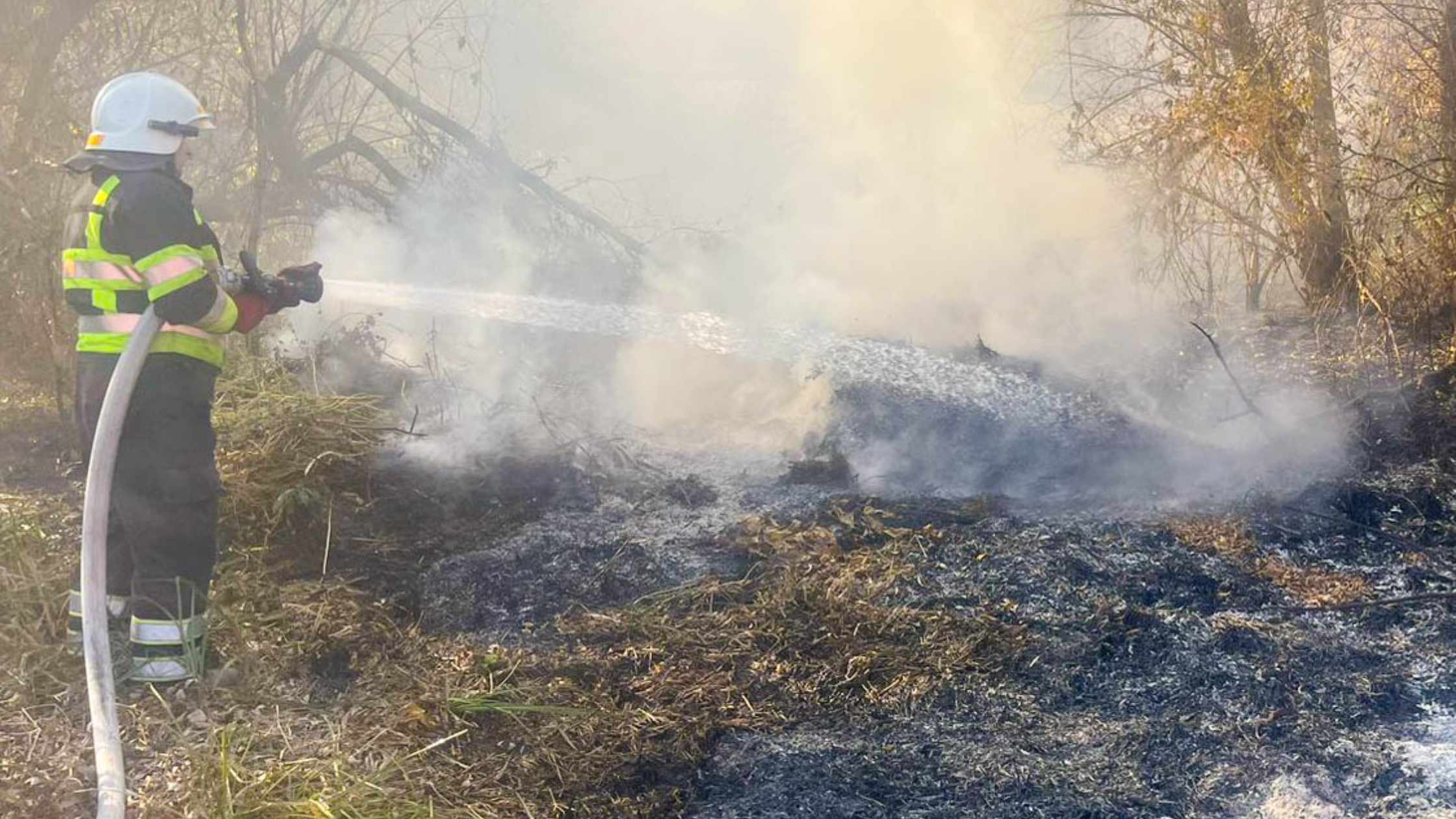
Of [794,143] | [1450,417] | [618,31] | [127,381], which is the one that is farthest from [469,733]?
[618,31]

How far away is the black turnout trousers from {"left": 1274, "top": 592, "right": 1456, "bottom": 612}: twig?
3.94 m

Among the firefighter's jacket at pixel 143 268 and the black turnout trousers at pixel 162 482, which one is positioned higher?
the firefighter's jacket at pixel 143 268

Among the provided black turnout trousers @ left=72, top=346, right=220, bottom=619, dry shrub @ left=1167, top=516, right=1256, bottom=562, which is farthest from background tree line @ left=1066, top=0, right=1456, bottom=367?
black turnout trousers @ left=72, top=346, right=220, bottom=619

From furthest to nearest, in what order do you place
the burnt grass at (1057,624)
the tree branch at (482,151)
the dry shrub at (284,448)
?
the tree branch at (482,151) < the dry shrub at (284,448) < the burnt grass at (1057,624)

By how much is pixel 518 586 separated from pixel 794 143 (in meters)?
8.37

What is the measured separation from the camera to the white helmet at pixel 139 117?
158 inches

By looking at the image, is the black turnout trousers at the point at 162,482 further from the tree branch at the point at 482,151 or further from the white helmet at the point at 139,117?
the tree branch at the point at 482,151

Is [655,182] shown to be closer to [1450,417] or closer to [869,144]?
[869,144]

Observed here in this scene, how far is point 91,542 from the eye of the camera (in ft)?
11.5

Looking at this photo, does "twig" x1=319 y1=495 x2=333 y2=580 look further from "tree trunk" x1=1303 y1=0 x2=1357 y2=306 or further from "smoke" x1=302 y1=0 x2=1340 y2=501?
"tree trunk" x1=1303 y1=0 x2=1357 y2=306

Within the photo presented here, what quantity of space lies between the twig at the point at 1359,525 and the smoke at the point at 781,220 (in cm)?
52

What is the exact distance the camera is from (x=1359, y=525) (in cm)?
497

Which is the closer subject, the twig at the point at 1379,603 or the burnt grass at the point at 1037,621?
the burnt grass at the point at 1037,621

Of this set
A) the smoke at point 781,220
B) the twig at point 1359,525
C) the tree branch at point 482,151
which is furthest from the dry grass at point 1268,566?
the tree branch at point 482,151
